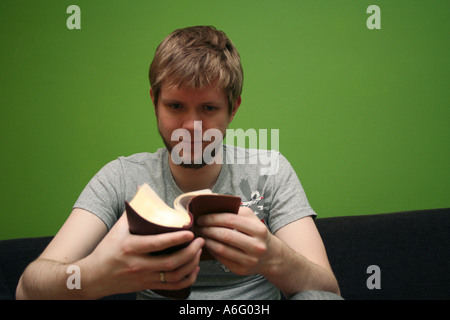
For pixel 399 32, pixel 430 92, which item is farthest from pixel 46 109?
pixel 430 92

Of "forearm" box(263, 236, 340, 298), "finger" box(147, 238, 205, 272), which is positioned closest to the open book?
"finger" box(147, 238, 205, 272)

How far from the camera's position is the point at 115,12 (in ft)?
4.61

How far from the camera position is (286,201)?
94 centimetres

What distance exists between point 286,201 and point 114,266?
19.9 inches

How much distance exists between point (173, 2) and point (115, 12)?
9.5 inches

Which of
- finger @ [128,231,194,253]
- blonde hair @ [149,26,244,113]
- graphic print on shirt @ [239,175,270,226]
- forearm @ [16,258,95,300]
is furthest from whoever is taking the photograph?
graphic print on shirt @ [239,175,270,226]

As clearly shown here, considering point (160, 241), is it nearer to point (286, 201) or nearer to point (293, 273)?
point (293, 273)

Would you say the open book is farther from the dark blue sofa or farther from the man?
the dark blue sofa

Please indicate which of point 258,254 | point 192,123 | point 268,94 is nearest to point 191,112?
point 192,123

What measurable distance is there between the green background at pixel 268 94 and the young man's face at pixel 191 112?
0.56 metres

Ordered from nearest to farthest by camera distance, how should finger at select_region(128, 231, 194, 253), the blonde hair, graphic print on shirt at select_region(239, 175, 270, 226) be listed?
1. finger at select_region(128, 231, 194, 253)
2. the blonde hair
3. graphic print on shirt at select_region(239, 175, 270, 226)

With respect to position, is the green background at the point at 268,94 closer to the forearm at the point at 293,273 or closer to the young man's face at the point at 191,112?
the young man's face at the point at 191,112

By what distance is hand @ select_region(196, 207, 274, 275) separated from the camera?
0.60 meters

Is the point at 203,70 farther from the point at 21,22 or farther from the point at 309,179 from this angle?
the point at 21,22
